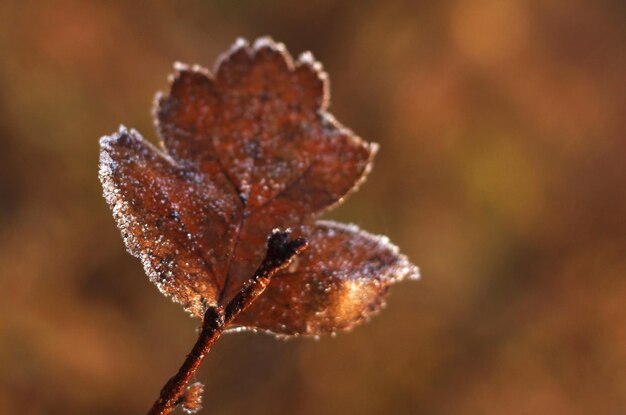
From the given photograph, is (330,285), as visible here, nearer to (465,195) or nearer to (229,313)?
(229,313)

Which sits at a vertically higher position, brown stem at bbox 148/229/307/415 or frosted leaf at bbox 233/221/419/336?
frosted leaf at bbox 233/221/419/336

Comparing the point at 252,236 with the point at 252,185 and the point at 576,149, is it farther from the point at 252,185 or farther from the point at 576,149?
the point at 576,149

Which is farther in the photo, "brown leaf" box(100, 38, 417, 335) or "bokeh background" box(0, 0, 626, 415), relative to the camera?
"bokeh background" box(0, 0, 626, 415)

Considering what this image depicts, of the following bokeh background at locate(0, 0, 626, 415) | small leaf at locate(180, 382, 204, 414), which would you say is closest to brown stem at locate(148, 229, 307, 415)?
small leaf at locate(180, 382, 204, 414)

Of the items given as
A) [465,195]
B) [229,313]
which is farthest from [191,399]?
[465,195]

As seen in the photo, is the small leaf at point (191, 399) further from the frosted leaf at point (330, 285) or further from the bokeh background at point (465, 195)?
the bokeh background at point (465, 195)

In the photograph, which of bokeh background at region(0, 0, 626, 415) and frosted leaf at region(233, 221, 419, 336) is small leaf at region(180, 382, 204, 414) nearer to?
frosted leaf at region(233, 221, 419, 336)

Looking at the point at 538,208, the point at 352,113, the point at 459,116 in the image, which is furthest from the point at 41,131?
the point at 538,208
